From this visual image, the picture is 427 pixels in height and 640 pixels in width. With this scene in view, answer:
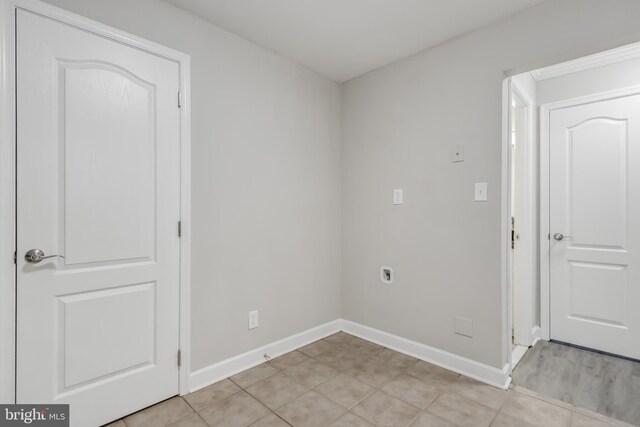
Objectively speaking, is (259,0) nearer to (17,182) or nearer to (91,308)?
(17,182)

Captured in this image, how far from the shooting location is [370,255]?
9.61 ft

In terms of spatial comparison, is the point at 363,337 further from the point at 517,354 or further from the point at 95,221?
the point at 95,221

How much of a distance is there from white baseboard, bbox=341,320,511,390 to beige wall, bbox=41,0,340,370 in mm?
382

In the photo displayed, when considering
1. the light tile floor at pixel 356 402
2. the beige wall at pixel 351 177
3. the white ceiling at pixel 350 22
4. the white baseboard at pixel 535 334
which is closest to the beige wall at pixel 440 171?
the beige wall at pixel 351 177

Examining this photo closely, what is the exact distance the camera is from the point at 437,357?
2434mm

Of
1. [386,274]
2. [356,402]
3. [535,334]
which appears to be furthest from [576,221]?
[356,402]

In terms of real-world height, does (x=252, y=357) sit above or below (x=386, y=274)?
below

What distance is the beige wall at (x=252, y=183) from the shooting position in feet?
6.87

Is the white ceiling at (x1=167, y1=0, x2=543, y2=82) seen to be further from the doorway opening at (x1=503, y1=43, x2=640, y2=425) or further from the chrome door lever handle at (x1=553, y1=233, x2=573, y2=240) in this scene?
the chrome door lever handle at (x1=553, y1=233, x2=573, y2=240)

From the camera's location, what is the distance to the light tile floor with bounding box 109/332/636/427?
69.7 inches

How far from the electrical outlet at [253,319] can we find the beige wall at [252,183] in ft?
0.15

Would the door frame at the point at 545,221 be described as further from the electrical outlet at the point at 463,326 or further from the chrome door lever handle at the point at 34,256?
the chrome door lever handle at the point at 34,256

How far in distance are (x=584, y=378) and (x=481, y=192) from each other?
148cm

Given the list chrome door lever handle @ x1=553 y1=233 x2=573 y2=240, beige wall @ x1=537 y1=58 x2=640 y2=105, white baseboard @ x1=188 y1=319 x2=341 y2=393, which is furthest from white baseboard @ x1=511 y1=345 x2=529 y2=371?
beige wall @ x1=537 y1=58 x2=640 y2=105
